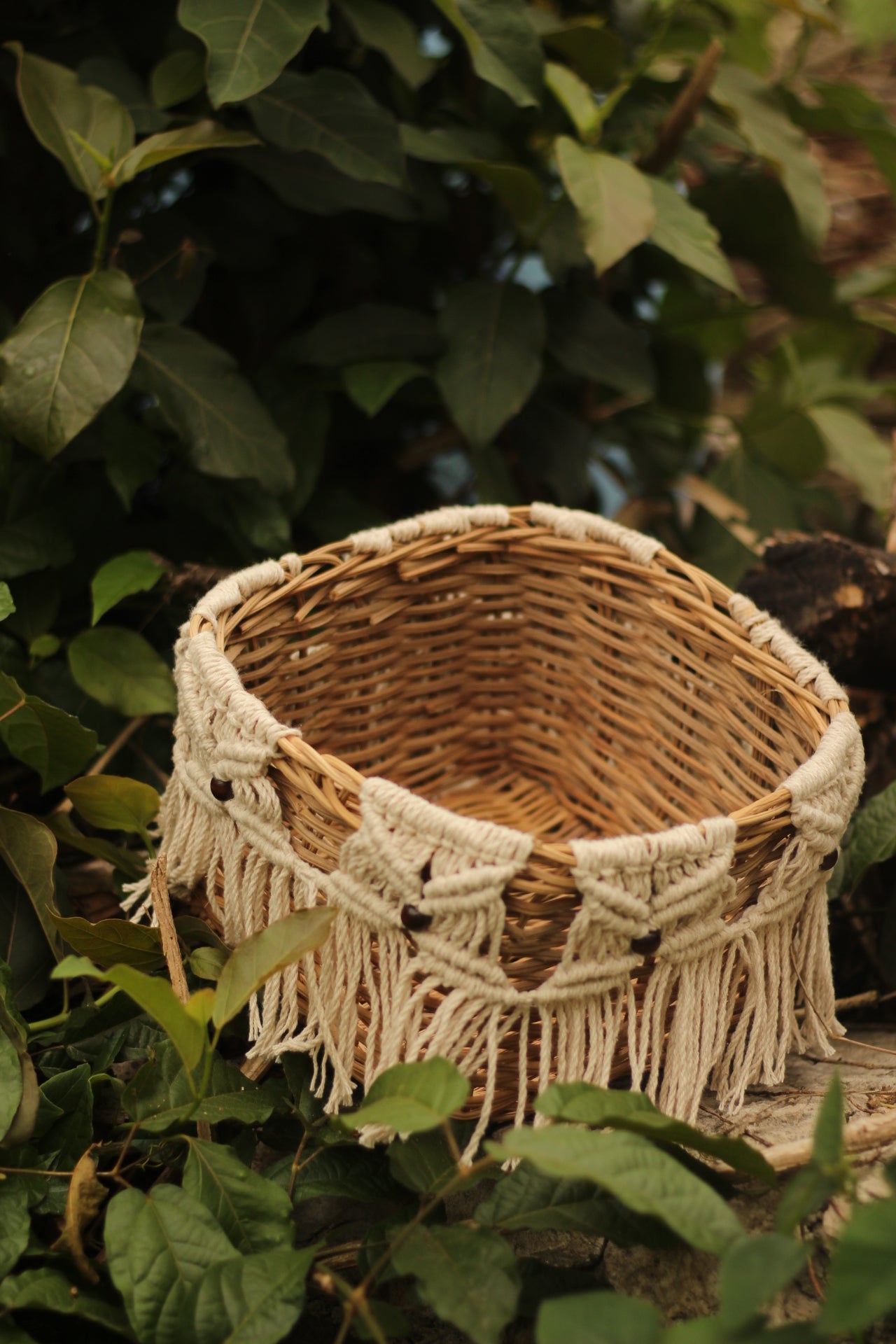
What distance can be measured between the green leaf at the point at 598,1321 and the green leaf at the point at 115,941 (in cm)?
37

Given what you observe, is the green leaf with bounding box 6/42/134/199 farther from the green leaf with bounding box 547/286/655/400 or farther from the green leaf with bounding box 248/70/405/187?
the green leaf with bounding box 547/286/655/400

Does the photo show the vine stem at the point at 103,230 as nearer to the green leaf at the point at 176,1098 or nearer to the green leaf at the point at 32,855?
the green leaf at the point at 32,855

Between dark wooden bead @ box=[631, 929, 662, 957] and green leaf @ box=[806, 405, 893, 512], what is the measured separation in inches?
37.5

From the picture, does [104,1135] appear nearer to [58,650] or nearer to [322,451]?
[58,650]

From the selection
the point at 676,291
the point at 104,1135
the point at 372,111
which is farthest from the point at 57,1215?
the point at 676,291

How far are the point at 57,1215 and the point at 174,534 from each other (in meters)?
0.67

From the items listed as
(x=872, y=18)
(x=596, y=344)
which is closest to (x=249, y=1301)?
(x=596, y=344)

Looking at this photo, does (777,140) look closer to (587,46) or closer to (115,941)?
(587,46)

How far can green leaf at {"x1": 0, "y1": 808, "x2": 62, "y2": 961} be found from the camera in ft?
2.62

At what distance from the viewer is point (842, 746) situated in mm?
719

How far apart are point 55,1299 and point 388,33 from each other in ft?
3.67

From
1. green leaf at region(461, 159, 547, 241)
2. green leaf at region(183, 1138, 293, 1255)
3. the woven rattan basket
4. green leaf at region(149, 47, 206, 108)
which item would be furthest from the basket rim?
green leaf at region(149, 47, 206, 108)

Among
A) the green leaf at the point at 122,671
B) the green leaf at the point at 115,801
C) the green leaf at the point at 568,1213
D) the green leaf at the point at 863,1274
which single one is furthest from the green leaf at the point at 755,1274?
the green leaf at the point at 122,671

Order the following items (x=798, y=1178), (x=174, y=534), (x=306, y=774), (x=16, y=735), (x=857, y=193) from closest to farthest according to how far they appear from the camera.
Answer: (x=798, y=1178) → (x=306, y=774) → (x=16, y=735) → (x=174, y=534) → (x=857, y=193)
